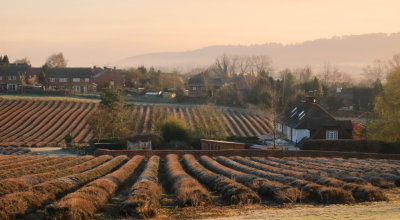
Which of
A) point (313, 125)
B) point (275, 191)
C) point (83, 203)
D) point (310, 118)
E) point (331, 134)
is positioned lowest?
point (331, 134)

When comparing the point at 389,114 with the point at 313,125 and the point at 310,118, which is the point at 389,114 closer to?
the point at 313,125

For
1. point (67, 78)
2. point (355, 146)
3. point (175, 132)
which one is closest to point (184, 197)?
point (355, 146)

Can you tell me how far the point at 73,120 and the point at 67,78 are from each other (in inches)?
1835

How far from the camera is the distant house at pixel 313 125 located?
58.8 m

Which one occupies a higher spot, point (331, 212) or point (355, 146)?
point (331, 212)

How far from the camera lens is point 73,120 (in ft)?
275

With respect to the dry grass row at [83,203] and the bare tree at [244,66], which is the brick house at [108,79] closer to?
the bare tree at [244,66]

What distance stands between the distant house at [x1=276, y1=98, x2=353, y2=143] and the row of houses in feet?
218

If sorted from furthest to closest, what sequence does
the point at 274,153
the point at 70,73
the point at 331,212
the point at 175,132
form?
the point at 70,73, the point at 175,132, the point at 274,153, the point at 331,212

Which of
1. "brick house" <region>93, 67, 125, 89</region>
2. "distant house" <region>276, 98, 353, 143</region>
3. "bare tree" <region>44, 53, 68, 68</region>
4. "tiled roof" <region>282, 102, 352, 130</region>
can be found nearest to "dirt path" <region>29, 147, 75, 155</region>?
"distant house" <region>276, 98, 353, 143</region>

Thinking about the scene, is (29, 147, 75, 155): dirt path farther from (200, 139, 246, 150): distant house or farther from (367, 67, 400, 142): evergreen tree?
(367, 67, 400, 142): evergreen tree

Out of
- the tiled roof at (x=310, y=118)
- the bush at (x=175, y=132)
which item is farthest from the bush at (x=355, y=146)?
Result: the bush at (x=175, y=132)

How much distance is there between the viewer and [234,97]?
106 meters

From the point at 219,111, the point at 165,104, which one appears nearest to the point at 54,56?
the point at 165,104
